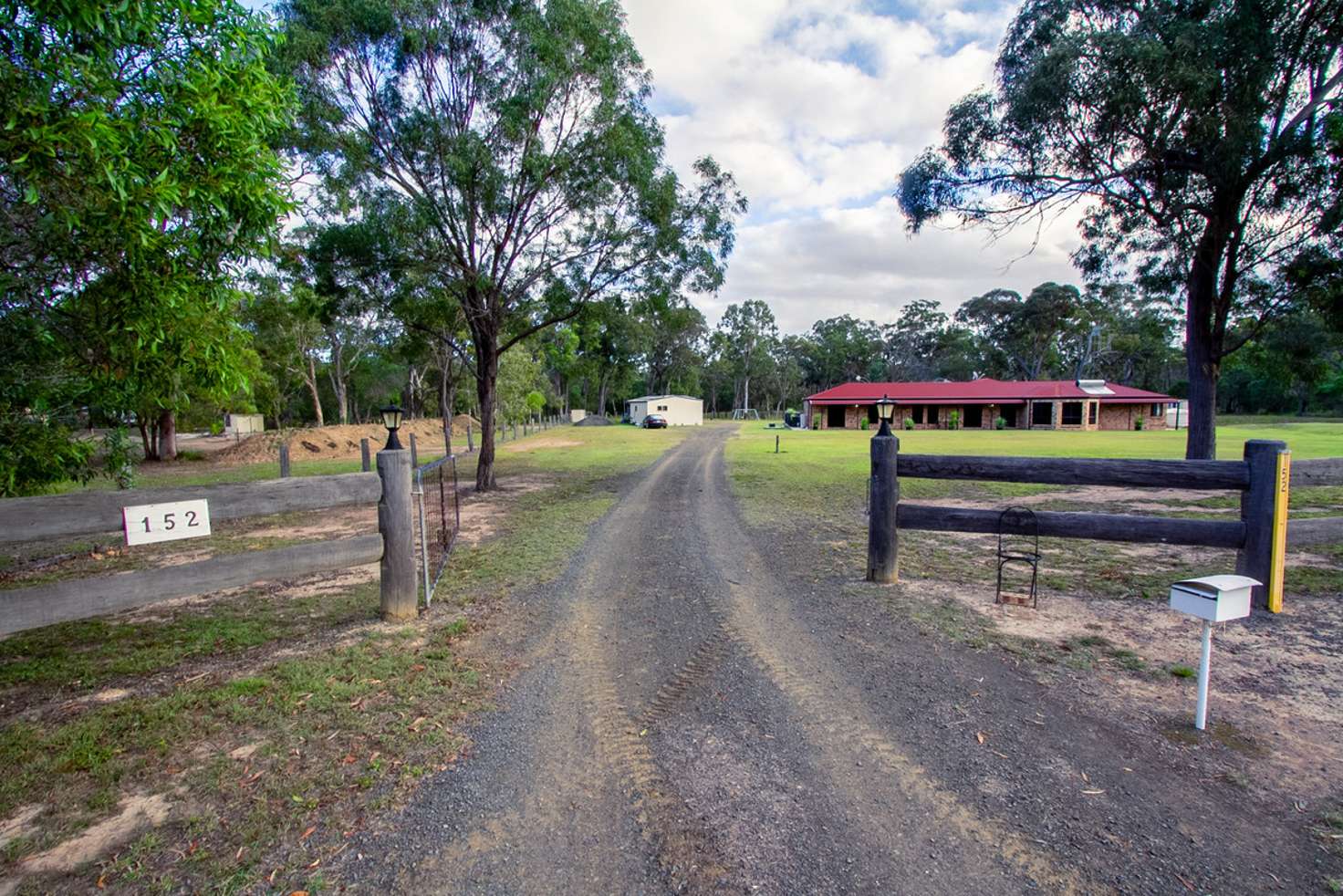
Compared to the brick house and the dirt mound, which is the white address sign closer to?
the dirt mound

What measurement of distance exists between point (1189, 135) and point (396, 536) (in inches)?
514

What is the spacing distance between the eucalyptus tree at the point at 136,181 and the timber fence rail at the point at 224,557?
75cm

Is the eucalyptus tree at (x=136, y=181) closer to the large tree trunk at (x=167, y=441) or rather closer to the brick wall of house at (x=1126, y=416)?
the large tree trunk at (x=167, y=441)

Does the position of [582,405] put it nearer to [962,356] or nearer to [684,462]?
[962,356]

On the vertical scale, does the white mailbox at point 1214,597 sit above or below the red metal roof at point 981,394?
below

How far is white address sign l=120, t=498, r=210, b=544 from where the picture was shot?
3539mm

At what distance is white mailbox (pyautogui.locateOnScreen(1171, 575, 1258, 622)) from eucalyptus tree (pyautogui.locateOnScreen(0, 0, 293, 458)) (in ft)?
18.2

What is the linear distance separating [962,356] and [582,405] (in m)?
48.0

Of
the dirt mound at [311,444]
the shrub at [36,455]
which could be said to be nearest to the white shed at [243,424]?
the dirt mound at [311,444]

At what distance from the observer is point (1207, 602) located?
3096 millimetres

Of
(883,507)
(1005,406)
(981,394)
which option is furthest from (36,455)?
(1005,406)

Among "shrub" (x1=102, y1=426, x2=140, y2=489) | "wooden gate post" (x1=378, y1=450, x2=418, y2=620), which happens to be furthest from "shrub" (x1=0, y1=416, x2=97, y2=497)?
"wooden gate post" (x1=378, y1=450, x2=418, y2=620)

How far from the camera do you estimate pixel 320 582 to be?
A: 6.48 meters

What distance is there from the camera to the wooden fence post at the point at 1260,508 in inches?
188
